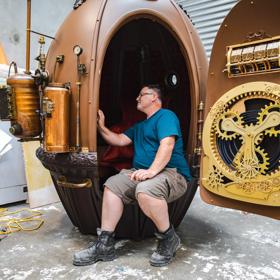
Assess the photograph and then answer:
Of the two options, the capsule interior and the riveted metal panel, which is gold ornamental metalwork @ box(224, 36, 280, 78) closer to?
the capsule interior

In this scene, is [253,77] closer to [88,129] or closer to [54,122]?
[88,129]

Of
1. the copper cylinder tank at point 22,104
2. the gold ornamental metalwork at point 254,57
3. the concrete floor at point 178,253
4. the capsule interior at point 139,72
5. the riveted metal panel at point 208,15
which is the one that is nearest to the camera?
the gold ornamental metalwork at point 254,57

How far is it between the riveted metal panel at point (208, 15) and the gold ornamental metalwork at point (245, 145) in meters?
2.52

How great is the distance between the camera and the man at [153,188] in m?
1.93

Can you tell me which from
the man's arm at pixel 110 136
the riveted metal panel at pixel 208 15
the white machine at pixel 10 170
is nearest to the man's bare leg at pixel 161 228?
the man's arm at pixel 110 136

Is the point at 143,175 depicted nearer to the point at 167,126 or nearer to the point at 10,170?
the point at 167,126

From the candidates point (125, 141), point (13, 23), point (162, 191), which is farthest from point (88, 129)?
point (13, 23)

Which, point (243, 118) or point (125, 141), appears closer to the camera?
point (243, 118)

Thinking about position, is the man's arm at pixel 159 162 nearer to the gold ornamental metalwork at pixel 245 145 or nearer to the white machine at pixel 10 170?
the gold ornamental metalwork at pixel 245 145

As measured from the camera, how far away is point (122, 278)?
70.4 inches

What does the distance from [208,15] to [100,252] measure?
10.9ft

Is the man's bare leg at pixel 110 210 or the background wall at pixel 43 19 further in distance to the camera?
the background wall at pixel 43 19

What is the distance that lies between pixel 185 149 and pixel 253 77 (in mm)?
806

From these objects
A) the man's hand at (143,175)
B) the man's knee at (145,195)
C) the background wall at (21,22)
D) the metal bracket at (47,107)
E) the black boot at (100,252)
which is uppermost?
the background wall at (21,22)
